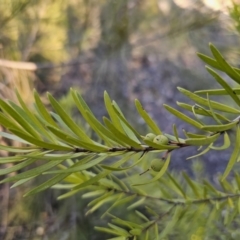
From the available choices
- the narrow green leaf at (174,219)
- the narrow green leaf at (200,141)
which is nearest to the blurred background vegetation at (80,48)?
the narrow green leaf at (174,219)

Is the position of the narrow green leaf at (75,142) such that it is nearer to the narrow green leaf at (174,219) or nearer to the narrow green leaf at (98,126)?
the narrow green leaf at (98,126)

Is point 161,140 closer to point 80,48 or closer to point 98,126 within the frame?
point 98,126

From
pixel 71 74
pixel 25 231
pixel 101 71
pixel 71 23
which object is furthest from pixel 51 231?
pixel 71 74

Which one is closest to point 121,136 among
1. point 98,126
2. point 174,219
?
point 98,126

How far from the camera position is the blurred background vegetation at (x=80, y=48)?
91 cm

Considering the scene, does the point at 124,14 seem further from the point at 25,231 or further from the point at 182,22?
the point at 25,231

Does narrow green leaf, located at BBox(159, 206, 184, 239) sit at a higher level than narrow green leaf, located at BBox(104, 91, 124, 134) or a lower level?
lower

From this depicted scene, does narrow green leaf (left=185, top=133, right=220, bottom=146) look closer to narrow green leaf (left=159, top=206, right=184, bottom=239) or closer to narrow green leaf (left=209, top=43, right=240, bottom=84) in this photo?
narrow green leaf (left=209, top=43, right=240, bottom=84)

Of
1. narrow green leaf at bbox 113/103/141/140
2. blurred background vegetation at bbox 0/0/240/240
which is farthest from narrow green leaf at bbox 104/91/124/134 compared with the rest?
blurred background vegetation at bbox 0/0/240/240

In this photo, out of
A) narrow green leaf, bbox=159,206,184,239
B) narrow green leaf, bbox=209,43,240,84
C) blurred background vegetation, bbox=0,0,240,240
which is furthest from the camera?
blurred background vegetation, bbox=0,0,240,240

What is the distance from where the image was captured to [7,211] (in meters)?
1.06

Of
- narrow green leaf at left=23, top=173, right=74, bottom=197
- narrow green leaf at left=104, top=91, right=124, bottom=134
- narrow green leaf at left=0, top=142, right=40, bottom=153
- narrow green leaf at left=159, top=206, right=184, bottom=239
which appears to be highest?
narrow green leaf at left=104, top=91, right=124, bottom=134

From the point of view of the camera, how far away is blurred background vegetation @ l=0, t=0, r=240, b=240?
36.0 inches

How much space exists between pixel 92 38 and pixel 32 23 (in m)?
0.30
